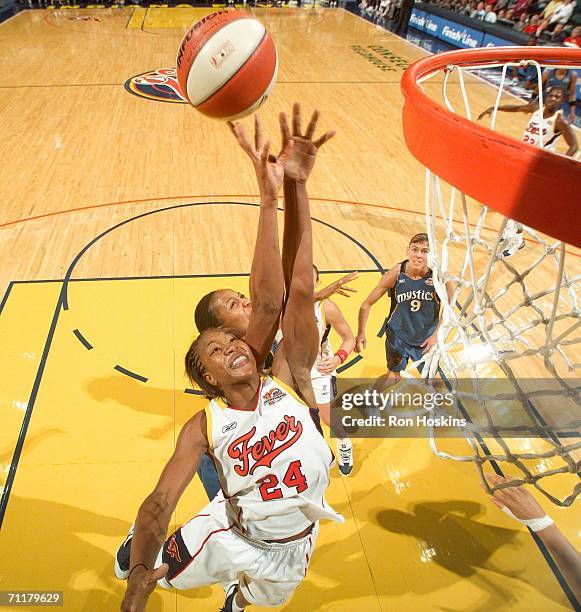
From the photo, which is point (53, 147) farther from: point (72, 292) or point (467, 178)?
point (467, 178)

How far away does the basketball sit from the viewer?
2.37 metres

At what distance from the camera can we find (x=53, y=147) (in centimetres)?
740

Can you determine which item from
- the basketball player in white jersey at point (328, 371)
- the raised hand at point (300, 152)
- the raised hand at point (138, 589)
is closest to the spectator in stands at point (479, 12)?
the basketball player in white jersey at point (328, 371)

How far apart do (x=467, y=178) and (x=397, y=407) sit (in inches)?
92.2

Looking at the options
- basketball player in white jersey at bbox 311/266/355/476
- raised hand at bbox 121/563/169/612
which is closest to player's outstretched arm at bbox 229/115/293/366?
raised hand at bbox 121/563/169/612

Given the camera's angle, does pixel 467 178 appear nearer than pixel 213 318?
Yes

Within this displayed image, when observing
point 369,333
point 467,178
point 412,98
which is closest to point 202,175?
point 369,333

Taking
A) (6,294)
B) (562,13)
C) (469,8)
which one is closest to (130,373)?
(6,294)

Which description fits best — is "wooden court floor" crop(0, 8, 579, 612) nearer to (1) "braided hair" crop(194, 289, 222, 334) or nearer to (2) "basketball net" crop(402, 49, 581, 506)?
(2) "basketball net" crop(402, 49, 581, 506)

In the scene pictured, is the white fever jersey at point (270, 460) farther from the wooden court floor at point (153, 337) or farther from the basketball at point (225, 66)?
the basketball at point (225, 66)

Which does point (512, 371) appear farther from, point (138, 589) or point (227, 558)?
point (138, 589)

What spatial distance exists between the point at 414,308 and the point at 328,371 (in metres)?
0.68

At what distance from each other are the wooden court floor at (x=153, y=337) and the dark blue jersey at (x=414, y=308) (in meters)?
0.62

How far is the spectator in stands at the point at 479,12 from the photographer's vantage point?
45.9ft
